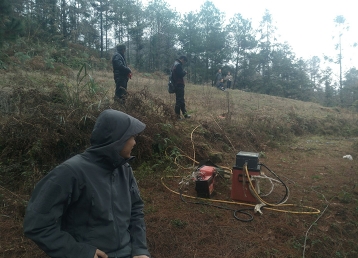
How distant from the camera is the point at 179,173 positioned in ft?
16.8

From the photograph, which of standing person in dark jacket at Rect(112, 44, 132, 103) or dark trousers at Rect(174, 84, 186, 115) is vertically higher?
standing person in dark jacket at Rect(112, 44, 132, 103)

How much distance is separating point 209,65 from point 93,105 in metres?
29.2

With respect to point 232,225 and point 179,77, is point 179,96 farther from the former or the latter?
point 232,225

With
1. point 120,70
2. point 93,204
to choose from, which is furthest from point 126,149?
point 120,70

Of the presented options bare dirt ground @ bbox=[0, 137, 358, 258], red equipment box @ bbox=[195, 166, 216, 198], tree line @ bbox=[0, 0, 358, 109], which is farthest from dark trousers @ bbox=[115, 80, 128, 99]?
tree line @ bbox=[0, 0, 358, 109]

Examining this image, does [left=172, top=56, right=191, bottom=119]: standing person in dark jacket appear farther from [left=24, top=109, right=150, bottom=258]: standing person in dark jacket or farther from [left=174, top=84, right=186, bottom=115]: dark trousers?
[left=24, top=109, right=150, bottom=258]: standing person in dark jacket

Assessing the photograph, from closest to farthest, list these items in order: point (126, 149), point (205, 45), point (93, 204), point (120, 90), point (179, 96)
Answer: point (93, 204)
point (126, 149)
point (120, 90)
point (179, 96)
point (205, 45)

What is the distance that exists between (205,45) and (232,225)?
29930mm

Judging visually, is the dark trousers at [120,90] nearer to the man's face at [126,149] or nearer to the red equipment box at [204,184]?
the red equipment box at [204,184]

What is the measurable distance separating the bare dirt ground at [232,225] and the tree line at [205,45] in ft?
88.4

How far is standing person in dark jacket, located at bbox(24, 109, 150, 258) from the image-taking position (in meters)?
1.42

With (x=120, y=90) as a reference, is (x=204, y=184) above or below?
below

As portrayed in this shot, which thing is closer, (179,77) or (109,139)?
(109,139)

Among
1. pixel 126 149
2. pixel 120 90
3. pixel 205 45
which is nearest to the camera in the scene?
pixel 126 149
